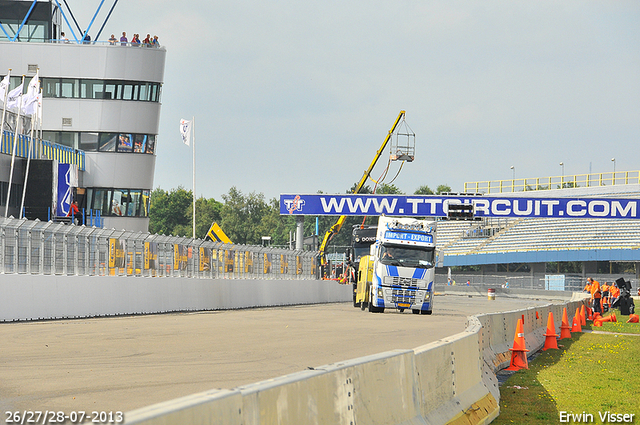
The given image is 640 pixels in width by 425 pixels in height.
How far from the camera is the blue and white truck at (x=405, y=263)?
3148 cm

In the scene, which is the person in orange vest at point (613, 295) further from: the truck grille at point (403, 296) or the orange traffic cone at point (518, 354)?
the orange traffic cone at point (518, 354)

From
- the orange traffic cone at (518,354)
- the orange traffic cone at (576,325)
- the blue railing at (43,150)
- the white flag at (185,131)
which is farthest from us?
the white flag at (185,131)

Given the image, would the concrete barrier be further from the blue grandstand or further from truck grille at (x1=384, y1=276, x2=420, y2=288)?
the blue grandstand

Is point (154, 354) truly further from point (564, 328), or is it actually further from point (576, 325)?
point (576, 325)

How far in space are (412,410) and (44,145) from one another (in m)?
49.6

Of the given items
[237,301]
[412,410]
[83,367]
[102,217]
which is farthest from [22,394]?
[102,217]

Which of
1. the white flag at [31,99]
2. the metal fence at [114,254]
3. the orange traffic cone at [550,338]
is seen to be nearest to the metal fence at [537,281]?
the metal fence at [114,254]

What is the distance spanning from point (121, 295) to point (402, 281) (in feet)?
37.0

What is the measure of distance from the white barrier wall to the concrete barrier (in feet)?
42.5

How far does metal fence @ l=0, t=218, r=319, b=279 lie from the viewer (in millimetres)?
20375

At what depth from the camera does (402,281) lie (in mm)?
31625

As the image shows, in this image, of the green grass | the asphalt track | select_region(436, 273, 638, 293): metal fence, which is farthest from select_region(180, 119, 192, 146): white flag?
the green grass

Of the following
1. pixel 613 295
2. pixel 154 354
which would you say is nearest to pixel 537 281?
pixel 613 295

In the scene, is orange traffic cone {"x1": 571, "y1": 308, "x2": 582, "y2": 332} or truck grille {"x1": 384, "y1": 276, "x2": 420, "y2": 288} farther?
truck grille {"x1": 384, "y1": 276, "x2": 420, "y2": 288}
